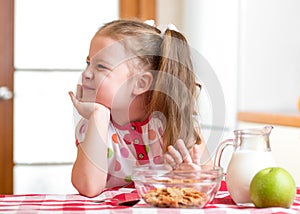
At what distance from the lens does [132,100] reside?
1713 millimetres

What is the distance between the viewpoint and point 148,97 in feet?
5.71

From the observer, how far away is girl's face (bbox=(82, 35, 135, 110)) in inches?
61.9

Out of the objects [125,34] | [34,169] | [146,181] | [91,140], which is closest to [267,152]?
[146,181]

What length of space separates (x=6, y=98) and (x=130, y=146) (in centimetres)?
212

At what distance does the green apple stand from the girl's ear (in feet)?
1.82

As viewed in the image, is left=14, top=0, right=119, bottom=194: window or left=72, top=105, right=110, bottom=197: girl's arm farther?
left=14, top=0, right=119, bottom=194: window

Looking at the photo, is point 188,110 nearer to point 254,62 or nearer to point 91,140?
point 91,140

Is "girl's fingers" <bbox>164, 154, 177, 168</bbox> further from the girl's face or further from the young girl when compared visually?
the girl's face

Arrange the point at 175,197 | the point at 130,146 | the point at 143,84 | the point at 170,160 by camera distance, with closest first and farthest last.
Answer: the point at 175,197, the point at 170,160, the point at 143,84, the point at 130,146

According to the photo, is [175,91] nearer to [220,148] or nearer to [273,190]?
[220,148]

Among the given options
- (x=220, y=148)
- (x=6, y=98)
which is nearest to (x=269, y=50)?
(x=6, y=98)

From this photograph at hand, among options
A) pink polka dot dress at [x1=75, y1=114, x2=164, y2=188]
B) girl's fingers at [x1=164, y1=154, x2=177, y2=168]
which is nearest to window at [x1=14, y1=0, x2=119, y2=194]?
pink polka dot dress at [x1=75, y1=114, x2=164, y2=188]

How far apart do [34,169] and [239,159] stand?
8.79ft

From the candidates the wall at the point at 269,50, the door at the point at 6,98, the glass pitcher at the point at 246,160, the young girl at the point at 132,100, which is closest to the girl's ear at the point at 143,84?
the young girl at the point at 132,100
